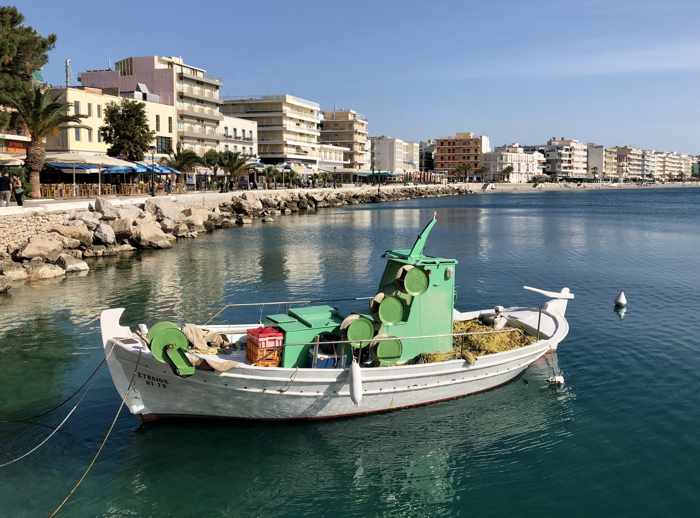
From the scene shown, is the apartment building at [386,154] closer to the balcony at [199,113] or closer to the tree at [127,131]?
the balcony at [199,113]

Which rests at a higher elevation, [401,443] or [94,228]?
[94,228]

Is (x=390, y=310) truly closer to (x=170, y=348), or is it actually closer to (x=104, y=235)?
(x=170, y=348)

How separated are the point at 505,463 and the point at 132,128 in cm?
5434

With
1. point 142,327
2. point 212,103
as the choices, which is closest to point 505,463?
point 142,327

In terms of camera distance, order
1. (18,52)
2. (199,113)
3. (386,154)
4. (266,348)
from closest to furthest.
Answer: (266,348)
(18,52)
(199,113)
(386,154)

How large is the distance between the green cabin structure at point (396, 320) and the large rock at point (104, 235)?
28075 mm

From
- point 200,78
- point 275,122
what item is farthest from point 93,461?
point 275,122

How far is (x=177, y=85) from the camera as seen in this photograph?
84.1 meters

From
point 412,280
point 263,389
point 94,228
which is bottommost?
point 263,389

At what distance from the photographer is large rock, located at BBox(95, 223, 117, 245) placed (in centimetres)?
3975

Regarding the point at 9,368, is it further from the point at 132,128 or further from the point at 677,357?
the point at 132,128

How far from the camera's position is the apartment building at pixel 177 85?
3278 inches

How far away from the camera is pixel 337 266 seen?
37.0 meters

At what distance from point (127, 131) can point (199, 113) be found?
96.5 feet
